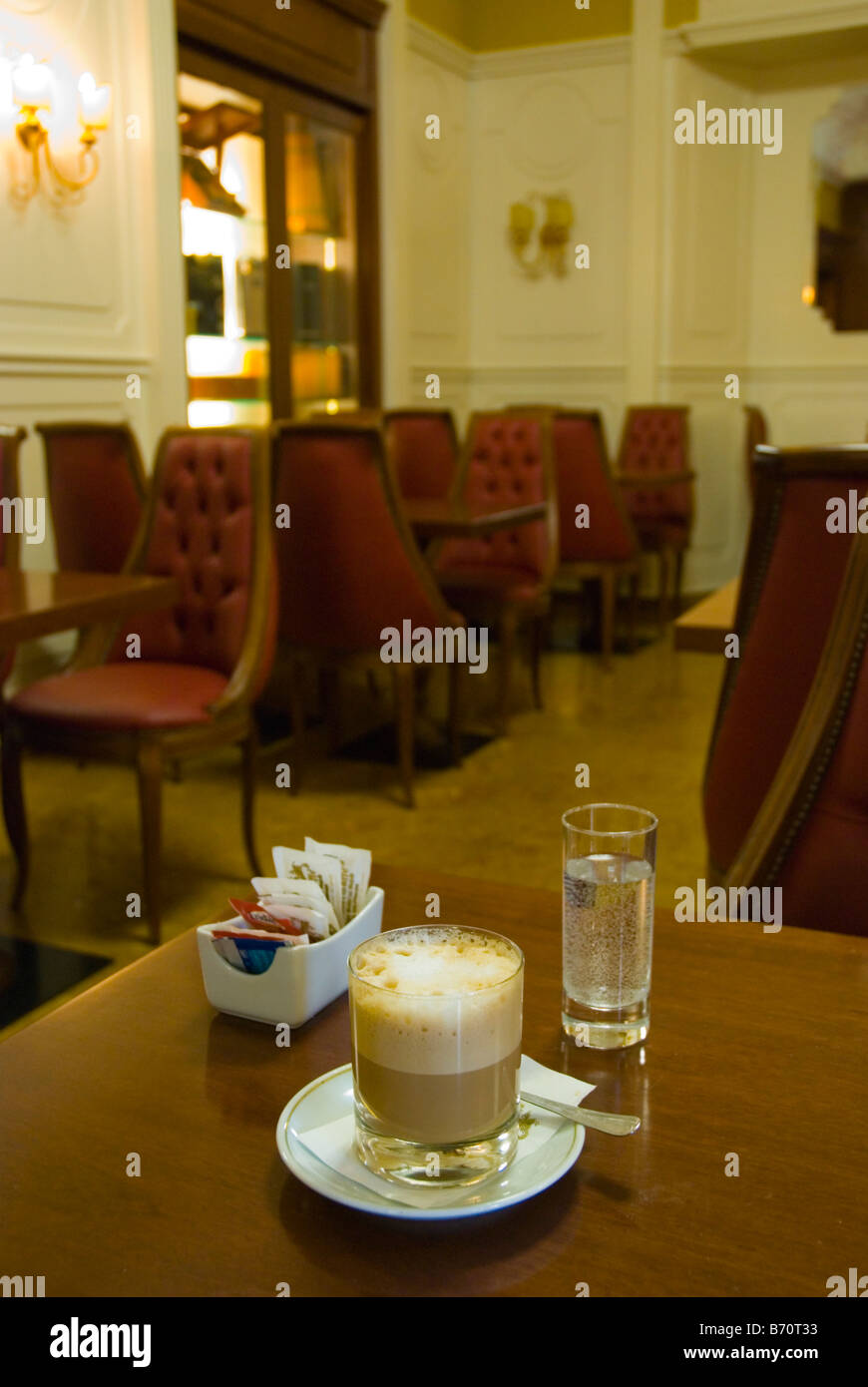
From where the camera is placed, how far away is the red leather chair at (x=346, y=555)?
330cm

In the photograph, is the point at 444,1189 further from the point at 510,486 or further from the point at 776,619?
the point at 510,486

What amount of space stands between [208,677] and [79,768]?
4.18 ft

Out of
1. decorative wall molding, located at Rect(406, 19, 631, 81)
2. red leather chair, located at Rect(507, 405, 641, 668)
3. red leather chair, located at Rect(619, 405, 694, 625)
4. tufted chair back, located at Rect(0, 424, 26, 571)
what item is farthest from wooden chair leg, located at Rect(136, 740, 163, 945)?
decorative wall molding, located at Rect(406, 19, 631, 81)

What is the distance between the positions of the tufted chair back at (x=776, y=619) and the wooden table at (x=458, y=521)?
1.90m

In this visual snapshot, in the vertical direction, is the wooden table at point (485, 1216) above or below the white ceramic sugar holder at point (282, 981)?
below

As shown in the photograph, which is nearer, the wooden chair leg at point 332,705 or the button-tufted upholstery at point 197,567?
the button-tufted upholstery at point 197,567

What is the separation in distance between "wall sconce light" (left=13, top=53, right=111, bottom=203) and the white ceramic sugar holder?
3.60 m

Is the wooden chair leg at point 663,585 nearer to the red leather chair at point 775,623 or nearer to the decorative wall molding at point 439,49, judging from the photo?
the decorative wall molding at point 439,49

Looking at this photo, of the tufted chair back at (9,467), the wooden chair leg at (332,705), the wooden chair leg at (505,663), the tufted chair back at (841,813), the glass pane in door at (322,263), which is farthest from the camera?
the glass pane in door at (322,263)

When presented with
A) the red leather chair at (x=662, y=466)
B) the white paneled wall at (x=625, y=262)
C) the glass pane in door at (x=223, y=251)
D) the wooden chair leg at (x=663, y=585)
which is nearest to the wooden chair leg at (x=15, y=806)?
the glass pane in door at (x=223, y=251)

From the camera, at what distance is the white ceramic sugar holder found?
30.8 inches

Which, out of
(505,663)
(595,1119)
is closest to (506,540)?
(505,663)
